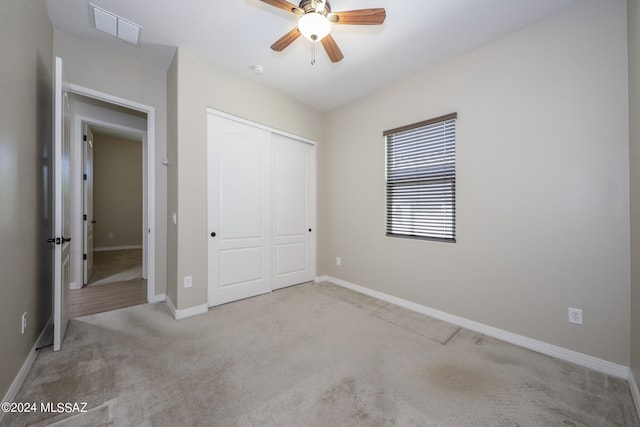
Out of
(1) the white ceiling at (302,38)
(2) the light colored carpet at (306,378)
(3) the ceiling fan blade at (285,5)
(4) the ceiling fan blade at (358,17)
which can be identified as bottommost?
(2) the light colored carpet at (306,378)

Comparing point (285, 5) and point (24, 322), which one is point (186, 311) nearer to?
point (24, 322)

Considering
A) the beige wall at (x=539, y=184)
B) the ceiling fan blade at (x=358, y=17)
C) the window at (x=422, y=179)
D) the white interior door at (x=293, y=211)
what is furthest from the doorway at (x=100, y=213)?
the beige wall at (x=539, y=184)

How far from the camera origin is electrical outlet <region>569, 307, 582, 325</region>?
1.95 metres

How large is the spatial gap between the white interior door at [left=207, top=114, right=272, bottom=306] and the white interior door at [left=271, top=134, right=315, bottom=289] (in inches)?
6.9

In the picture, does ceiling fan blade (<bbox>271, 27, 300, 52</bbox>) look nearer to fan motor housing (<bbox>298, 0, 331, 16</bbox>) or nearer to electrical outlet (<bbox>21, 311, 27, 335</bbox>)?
fan motor housing (<bbox>298, 0, 331, 16</bbox>)

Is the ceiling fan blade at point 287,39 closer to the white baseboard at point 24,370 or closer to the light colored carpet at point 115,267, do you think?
the white baseboard at point 24,370

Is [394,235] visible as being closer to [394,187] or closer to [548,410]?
[394,187]

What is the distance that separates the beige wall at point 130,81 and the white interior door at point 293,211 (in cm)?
141

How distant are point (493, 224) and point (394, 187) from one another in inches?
46.4

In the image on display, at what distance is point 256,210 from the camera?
3.37 m

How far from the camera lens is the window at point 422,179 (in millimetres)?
2707

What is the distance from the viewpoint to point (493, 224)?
7.83 feet

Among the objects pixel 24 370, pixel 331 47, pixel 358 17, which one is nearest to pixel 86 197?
pixel 24 370

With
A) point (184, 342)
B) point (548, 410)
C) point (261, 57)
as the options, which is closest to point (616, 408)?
point (548, 410)
